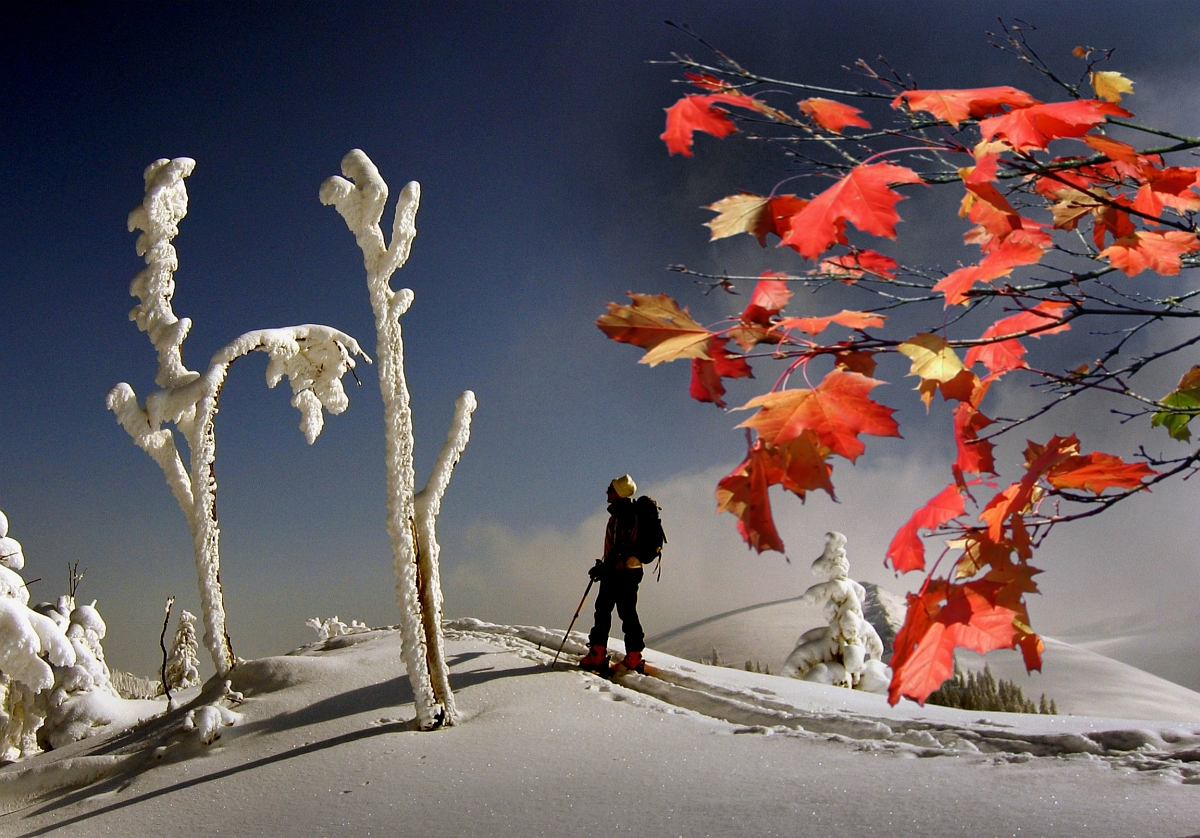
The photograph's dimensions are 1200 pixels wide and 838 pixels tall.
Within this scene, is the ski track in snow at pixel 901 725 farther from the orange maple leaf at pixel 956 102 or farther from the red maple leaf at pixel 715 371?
the orange maple leaf at pixel 956 102

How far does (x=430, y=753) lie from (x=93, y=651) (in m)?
6.22

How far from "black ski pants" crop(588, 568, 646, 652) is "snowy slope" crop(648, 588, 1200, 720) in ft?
14.1

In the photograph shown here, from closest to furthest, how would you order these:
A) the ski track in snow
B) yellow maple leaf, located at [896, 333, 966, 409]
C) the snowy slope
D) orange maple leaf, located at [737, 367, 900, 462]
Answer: orange maple leaf, located at [737, 367, 900, 462] < yellow maple leaf, located at [896, 333, 966, 409] < the ski track in snow < the snowy slope

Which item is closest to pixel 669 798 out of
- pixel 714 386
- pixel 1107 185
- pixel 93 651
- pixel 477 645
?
pixel 714 386

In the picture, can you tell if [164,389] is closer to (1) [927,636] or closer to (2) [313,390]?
(2) [313,390]

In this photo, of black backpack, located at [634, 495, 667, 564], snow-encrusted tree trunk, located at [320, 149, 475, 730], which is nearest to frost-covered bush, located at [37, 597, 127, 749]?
snow-encrusted tree trunk, located at [320, 149, 475, 730]

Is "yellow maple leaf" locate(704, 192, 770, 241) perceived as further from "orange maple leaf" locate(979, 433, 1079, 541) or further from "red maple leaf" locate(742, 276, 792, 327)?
"orange maple leaf" locate(979, 433, 1079, 541)

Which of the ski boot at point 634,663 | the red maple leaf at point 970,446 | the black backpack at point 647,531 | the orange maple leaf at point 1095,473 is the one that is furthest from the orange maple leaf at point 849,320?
the ski boot at point 634,663

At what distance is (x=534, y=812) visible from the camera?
3395mm

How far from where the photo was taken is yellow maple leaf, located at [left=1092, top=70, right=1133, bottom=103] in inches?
80.2

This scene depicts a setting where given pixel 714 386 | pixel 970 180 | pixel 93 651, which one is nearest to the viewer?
pixel 970 180

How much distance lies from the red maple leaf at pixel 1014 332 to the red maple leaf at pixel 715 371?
0.49 metres

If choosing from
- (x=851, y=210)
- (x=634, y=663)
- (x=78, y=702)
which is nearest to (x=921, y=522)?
(x=851, y=210)

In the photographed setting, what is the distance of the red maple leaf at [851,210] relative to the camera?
1.40 m
